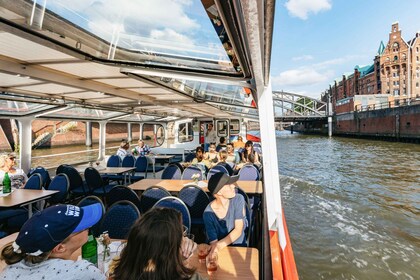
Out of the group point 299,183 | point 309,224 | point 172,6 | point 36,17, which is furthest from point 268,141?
point 299,183

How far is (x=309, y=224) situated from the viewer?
6176mm

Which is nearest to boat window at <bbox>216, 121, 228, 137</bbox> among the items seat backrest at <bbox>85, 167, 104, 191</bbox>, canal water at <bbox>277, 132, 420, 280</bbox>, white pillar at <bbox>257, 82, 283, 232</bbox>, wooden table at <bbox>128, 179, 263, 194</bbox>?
canal water at <bbox>277, 132, 420, 280</bbox>

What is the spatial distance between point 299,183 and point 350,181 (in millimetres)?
2401

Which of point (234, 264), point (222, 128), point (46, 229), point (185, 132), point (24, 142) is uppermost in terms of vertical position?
point (222, 128)

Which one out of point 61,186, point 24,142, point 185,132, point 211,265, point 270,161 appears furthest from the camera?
point 185,132

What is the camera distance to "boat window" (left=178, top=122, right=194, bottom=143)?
1462 centimetres

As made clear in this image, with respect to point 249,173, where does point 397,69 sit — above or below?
above

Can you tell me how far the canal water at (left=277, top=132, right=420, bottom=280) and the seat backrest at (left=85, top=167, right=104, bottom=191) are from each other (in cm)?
439

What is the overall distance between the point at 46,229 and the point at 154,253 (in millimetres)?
567

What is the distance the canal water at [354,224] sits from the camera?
4.46 m

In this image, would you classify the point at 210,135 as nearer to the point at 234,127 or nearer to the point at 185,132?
the point at 185,132

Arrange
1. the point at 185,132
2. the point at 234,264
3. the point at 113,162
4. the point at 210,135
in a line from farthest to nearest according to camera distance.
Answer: the point at 185,132 → the point at 210,135 → the point at 113,162 → the point at 234,264

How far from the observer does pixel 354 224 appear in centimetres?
626

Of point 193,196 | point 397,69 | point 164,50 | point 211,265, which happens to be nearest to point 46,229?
point 211,265
